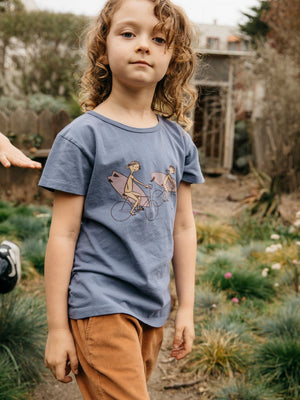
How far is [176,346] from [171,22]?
3.81ft

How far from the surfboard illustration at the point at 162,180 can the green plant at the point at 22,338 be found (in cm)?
145

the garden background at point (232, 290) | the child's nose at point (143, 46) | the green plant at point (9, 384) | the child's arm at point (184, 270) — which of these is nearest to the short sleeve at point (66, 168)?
the child's nose at point (143, 46)

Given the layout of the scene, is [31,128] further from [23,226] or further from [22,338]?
[22,338]

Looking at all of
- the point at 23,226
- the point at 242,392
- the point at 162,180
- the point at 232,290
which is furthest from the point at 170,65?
the point at 23,226

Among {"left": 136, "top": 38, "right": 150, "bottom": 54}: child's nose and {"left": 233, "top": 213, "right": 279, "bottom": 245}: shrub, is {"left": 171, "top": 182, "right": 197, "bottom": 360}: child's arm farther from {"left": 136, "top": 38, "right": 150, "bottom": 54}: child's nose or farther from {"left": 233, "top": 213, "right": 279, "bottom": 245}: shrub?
{"left": 233, "top": 213, "right": 279, "bottom": 245}: shrub

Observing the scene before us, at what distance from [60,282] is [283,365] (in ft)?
5.65

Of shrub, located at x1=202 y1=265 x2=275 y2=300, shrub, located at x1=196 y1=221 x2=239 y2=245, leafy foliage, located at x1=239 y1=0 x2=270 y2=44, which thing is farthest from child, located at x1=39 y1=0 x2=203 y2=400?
leafy foliage, located at x1=239 y1=0 x2=270 y2=44

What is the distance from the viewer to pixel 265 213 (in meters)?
5.84

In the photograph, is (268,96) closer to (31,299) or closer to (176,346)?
(31,299)

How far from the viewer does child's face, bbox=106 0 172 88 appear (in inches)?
57.9

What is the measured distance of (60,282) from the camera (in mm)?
1419

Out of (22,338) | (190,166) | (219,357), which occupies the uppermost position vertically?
(190,166)

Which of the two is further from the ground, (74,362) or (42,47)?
(42,47)

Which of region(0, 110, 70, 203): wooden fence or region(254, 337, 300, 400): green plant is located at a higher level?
region(0, 110, 70, 203): wooden fence
